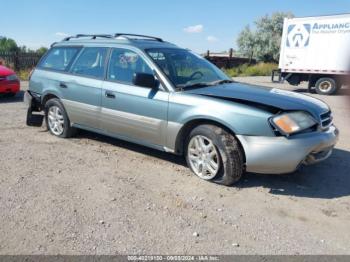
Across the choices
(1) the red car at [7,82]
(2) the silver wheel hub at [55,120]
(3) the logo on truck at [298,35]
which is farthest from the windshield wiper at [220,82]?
(3) the logo on truck at [298,35]

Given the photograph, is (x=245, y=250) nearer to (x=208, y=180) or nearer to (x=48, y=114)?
(x=208, y=180)

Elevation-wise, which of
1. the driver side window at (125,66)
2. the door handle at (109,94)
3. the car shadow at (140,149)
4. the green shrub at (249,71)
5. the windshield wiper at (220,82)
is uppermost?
the green shrub at (249,71)

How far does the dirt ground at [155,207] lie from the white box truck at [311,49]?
11.0 metres

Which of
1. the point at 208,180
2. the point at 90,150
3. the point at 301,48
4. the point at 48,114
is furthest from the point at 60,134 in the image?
the point at 301,48

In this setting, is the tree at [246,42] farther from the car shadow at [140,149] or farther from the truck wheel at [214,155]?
the truck wheel at [214,155]

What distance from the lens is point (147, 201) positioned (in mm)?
3896

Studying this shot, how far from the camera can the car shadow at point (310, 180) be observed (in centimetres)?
426

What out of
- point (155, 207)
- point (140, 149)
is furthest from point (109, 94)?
point (155, 207)

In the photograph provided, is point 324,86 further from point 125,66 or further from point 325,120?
point 125,66

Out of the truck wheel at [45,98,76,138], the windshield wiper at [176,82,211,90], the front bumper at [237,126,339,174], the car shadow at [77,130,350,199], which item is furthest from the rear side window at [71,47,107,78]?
the front bumper at [237,126,339,174]

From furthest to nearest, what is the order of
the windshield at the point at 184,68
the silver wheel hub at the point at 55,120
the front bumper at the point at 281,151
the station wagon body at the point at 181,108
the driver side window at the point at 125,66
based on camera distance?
the silver wheel hub at the point at 55,120, the driver side window at the point at 125,66, the windshield at the point at 184,68, the station wagon body at the point at 181,108, the front bumper at the point at 281,151

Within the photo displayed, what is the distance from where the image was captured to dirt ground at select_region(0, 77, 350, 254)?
3.05m

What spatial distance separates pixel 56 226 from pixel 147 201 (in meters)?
1.00

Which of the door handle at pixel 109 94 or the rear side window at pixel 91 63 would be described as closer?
the door handle at pixel 109 94
